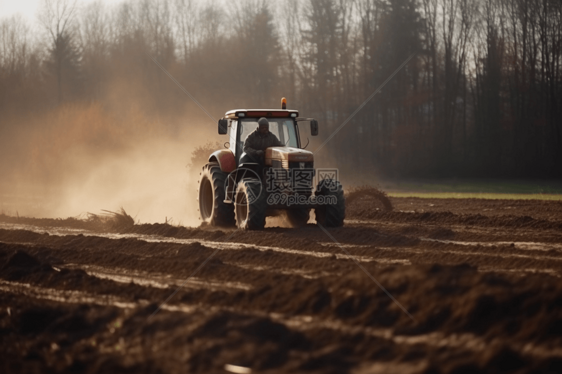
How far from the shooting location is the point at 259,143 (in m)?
13.4

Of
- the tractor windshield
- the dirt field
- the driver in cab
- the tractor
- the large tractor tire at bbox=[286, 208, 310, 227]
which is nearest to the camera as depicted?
the dirt field

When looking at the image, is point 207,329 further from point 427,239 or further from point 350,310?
point 427,239

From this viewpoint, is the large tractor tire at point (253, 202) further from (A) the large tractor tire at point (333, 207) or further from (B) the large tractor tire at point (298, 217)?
(B) the large tractor tire at point (298, 217)

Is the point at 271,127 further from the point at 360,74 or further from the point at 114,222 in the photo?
the point at 360,74

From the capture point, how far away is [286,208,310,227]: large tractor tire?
46.3 feet

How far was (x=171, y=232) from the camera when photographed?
13.6m

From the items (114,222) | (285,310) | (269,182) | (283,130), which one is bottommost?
(285,310)

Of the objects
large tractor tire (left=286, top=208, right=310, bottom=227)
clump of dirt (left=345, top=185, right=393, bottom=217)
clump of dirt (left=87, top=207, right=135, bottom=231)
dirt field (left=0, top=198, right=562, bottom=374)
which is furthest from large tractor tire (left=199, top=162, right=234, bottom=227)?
clump of dirt (left=345, top=185, right=393, bottom=217)

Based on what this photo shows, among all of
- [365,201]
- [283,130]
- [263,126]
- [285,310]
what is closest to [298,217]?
[283,130]

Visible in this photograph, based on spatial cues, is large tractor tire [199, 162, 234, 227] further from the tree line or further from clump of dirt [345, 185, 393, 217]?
the tree line

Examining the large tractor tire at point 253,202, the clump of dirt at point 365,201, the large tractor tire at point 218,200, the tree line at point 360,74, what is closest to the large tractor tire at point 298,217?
the large tractor tire at point 218,200

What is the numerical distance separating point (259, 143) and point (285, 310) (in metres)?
7.09

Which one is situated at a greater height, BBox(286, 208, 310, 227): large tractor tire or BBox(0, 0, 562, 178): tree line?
BBox(0, 0, 562, 178): tree line

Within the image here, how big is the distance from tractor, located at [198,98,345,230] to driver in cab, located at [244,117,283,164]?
101mm
